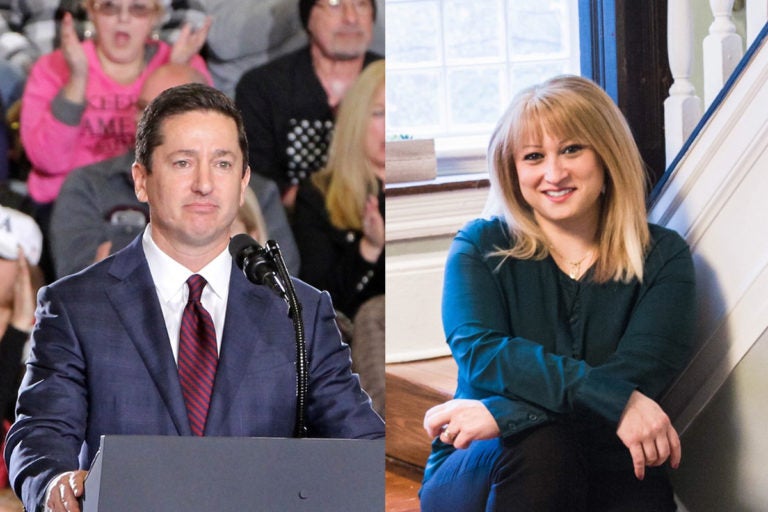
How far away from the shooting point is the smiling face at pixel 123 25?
86.5 inches

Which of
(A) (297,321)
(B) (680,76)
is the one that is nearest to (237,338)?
(A) (297,321)

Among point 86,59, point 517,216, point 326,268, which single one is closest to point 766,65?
point 517,216

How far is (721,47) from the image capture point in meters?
2.60

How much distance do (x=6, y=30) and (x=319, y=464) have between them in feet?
3.71

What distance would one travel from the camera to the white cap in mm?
2176

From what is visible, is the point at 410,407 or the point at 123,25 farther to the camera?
the point at 410,407

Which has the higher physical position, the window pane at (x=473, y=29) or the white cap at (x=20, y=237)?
the window pane at (x=473, y=29)

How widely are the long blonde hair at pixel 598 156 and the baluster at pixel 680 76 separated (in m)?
0.36

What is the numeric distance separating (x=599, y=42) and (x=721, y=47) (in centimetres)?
38

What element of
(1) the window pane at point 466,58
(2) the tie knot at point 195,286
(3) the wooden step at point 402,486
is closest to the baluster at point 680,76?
(1) the window pane at point 466,58

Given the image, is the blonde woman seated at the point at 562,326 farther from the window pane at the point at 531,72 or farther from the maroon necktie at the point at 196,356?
the window pane at the point at 531,72

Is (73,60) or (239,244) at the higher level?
(73,60)

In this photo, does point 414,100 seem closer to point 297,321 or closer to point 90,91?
point 90,91

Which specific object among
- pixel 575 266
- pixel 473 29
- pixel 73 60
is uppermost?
pixel 73 60
